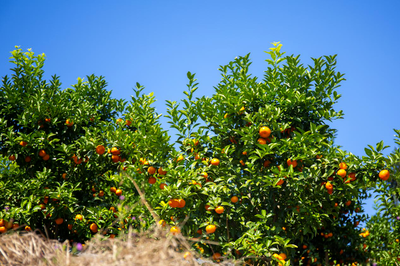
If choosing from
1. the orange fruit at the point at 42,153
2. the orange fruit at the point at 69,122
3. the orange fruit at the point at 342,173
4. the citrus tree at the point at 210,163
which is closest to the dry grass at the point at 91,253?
the citrus tree at the point at 210,163

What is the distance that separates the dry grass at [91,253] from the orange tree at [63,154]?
232 cm

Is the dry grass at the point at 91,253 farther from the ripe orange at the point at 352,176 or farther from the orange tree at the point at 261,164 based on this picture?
the ripe orange at the point at 352,176

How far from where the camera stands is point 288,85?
511cm

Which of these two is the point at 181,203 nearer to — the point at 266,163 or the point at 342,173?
the point at 266,163

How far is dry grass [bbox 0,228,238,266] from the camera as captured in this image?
7.51ft

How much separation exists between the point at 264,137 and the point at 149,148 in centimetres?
164

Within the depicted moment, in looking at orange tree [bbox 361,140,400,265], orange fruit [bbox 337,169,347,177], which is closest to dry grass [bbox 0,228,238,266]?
orange fruit [bbox 337,169,347,177]

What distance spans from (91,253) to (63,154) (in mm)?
3565

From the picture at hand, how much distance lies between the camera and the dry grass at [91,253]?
229 centimetres

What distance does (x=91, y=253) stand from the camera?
2.58 m

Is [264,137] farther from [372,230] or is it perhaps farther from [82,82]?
[372,230]

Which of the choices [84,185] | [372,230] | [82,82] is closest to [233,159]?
[84,185]

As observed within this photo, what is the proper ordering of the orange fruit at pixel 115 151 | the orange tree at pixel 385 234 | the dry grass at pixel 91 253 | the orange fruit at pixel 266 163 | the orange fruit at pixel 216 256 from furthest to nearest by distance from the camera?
the orange tree at pixel 385 234 < the orange fruit at pixel 115 151 < the orange fruit at pixel 266 163 < the orange fruit at pixel 216 256 < the dry grass at pixel 91 253

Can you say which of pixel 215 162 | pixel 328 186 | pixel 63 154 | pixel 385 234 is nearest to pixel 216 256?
pixel 215 162
